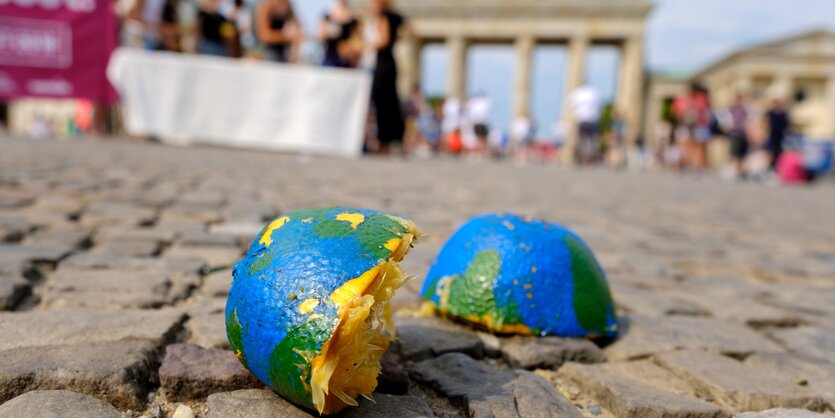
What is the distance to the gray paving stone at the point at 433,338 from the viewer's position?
1.72m

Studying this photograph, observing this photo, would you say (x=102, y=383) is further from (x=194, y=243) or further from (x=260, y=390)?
(x=194, y=243)

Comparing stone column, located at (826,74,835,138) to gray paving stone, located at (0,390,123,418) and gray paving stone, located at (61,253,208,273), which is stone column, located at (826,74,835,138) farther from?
gray paving stone, located at (0,390,123,418)

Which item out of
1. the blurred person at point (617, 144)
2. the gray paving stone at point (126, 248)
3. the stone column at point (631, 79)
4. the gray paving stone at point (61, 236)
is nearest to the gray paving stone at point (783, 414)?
the gray paving stone at point (126, 248)

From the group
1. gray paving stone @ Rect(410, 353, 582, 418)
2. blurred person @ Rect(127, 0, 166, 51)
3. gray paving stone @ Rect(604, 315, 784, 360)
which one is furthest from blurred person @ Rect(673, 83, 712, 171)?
gray paving stone @ Rect(410, 353, 582, 418)

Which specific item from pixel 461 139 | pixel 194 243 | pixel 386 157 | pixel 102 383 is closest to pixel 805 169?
pixel 461 139

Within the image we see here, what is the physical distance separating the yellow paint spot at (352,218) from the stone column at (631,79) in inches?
1873

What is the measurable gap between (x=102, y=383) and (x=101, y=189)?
11.2 feet

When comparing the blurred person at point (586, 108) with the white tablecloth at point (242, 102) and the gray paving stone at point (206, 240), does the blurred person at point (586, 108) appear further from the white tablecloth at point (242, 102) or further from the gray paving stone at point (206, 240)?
the gray paving stone at point (206, 240)

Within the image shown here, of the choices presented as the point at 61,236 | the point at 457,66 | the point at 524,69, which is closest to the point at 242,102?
the point at 61,236

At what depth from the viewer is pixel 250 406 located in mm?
1289

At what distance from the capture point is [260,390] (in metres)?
1.37

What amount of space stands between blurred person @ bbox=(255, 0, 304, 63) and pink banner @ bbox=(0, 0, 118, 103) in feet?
11.6

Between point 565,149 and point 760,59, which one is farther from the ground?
point 760,59

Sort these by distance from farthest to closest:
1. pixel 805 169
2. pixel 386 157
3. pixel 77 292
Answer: pixel 805 169, pixel 386 157, pixel 77 292
